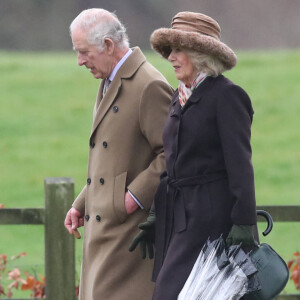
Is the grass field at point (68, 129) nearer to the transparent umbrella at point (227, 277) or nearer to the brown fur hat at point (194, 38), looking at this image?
the brown fur hat at point (194, 38)

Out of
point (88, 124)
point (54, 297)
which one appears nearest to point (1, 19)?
point (88, 124)

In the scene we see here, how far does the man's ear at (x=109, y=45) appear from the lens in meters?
6.02

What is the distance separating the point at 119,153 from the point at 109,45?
534mm

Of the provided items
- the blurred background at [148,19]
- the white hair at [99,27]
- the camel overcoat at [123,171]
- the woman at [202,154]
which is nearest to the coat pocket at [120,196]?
the camel overcoat at [123,171]

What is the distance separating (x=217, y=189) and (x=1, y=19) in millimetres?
28964

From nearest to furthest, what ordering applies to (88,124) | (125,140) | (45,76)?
1. (125,140)
2. (88,124)
3. (45,76)

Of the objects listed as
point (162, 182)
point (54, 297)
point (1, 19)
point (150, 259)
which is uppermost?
point (162, 182)

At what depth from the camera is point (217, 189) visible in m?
5.43

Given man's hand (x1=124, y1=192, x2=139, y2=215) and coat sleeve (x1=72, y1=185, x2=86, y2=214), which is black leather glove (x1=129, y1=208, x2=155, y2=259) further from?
coat sleeve (x1=72, y1=185, x2=86, y2=214)

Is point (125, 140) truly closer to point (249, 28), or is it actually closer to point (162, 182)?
point (162, 182)

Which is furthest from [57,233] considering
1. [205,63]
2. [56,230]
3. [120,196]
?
[205,63]

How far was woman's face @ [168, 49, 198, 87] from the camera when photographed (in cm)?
553

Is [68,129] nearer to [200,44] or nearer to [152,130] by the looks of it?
[152,130]

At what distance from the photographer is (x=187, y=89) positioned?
18.3ft
